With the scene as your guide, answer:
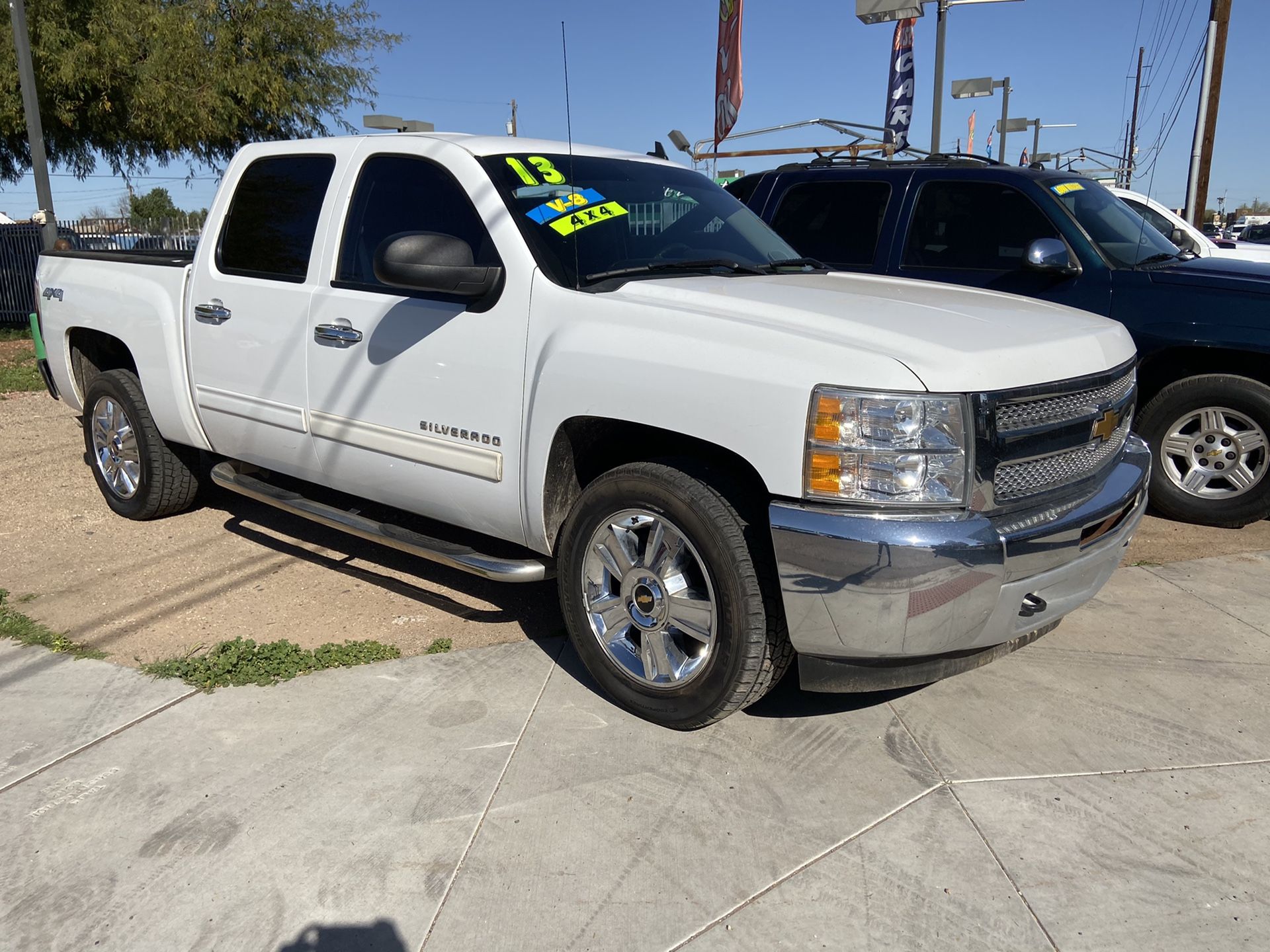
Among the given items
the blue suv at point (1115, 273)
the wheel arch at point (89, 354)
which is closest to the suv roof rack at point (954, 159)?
the blue suv at point (1115, 273)

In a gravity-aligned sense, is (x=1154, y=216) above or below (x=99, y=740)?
above

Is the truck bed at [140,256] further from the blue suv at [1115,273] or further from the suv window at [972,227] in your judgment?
the suv window at [972,227]

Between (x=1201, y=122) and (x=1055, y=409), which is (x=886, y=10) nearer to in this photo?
(x=1201, y=122)

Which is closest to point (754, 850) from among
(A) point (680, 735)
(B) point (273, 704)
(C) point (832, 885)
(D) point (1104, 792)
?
(C) point (832, 885)

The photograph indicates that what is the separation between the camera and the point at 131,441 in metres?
5.75

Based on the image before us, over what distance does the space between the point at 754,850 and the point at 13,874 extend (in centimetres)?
203

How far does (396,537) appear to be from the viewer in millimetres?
4160

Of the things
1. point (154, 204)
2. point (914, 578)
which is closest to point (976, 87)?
point (914, 578)

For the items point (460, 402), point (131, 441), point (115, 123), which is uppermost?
point (115, 123)

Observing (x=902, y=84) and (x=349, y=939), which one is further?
(x=902, y=84)

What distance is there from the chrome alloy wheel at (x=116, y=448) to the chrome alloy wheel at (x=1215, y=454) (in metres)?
5.79

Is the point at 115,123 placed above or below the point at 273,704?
above

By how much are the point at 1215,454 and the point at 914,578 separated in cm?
389

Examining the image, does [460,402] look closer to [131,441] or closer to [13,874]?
[13,874]
